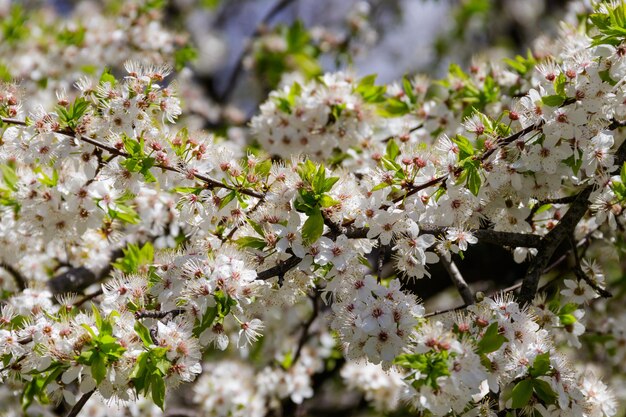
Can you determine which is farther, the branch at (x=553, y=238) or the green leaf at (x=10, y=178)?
the green leaf at (x=10, y=178)

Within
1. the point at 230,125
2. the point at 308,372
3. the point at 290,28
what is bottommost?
the point at 308,372

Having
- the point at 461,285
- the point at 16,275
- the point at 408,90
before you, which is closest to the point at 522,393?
the point at 461,285

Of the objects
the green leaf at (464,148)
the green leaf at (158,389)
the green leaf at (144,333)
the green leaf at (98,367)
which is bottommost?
the green leaf at (158,389)

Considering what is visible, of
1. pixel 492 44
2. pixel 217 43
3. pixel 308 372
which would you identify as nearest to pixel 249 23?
pixel 217 43

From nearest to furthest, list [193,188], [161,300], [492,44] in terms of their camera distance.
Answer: [161,300]
[193,188]
[492,44]

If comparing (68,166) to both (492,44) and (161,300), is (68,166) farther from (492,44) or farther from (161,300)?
(492,44)

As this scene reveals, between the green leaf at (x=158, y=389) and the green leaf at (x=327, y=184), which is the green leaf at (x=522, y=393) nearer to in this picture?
the green leaf at (x=327, y=184)

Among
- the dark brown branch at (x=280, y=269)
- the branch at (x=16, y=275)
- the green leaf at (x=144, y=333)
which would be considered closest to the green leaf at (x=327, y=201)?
the dark brown branch at (x=280, y=269)
